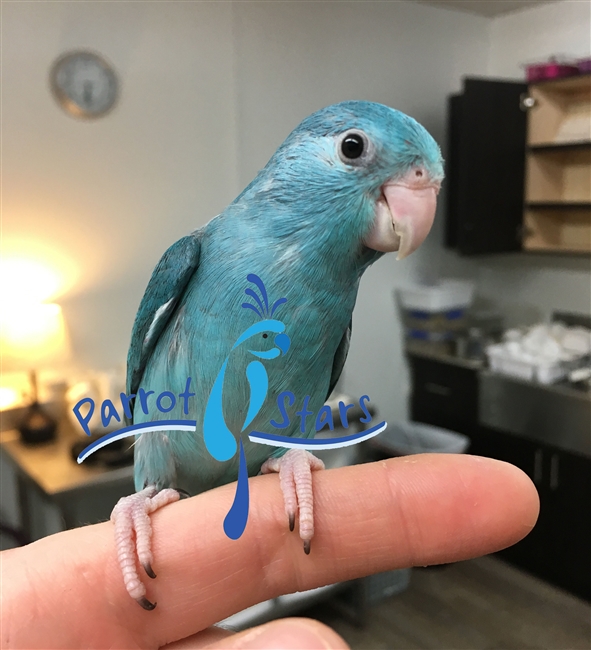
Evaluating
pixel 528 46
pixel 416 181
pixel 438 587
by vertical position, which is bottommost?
pixel 438 587

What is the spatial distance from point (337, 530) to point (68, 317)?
0.55m

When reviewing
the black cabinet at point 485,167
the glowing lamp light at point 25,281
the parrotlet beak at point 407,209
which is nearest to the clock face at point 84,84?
the glowing lamp light at point 25,281

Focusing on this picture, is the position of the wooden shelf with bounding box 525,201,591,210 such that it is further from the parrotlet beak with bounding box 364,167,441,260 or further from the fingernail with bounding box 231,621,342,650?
the fingernail with bounding box 231,621,342,650

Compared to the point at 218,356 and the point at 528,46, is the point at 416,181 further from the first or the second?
the point at 528,46

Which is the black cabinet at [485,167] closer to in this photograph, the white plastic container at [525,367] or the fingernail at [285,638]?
the white plastic container at [525,367]

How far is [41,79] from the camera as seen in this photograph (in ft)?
2.72

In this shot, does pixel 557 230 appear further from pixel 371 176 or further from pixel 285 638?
pixel 285 638

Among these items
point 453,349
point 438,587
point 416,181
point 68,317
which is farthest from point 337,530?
point 453,349

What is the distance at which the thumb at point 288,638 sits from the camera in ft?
1.29

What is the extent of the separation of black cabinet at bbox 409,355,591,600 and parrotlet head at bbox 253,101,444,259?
4.22 feet

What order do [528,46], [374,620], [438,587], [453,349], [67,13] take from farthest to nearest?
[453,349], [528,46], [438,587], [374,620], [67,13]

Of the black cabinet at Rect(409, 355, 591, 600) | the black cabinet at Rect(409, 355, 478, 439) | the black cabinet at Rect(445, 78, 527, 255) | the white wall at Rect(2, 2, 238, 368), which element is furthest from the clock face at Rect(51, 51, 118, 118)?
the black cabinet at Rect(409, 355, 478, 439)

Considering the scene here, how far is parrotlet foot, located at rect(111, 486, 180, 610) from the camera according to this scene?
1.47 feet

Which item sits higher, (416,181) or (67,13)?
(67,13)
